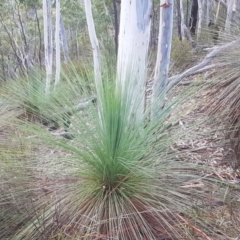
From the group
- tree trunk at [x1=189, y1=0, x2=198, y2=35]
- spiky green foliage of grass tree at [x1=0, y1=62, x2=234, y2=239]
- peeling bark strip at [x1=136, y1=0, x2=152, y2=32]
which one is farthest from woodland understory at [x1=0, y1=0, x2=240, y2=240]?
tree trunk at [x1=189, y1=0, x2=198, y2=35]

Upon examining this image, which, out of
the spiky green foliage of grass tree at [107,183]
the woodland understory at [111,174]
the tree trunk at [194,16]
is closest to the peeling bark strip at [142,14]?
the woodland understory at [111,174]

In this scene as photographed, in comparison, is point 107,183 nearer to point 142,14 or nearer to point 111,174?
point 111,174

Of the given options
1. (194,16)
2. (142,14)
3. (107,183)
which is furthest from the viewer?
(194,16)

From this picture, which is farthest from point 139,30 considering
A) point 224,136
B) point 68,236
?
point 68,236

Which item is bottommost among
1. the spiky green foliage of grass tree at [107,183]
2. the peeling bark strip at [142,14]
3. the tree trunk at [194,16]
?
the tree trunk at [194,16]

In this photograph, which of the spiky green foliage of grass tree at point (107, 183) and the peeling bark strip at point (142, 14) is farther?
the peeling bark strip at point (142, 14)

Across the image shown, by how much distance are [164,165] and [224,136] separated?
1.13m

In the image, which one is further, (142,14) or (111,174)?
(142,14)

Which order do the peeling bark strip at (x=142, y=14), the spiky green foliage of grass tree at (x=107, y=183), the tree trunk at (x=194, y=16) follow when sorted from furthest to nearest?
1. the tree trunk at (x=194, y=16)
2. the peeling bark strip at (x=142, y=14)
3. the spiky green foliage of grass tree at (x=107, y=183)

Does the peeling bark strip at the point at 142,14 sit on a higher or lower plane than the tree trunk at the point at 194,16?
higher

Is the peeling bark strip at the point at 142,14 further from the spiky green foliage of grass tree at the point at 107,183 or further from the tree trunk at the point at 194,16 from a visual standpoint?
the tree trunk at the point at 194,16

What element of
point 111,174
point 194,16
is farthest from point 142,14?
A: point 194,16

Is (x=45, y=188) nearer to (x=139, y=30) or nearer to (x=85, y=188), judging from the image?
(x=85, y=188)

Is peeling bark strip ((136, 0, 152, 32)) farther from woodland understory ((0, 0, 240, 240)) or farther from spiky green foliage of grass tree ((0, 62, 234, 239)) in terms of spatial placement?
spiky green foliage of grass tree ((0, 62, 234, 239))
